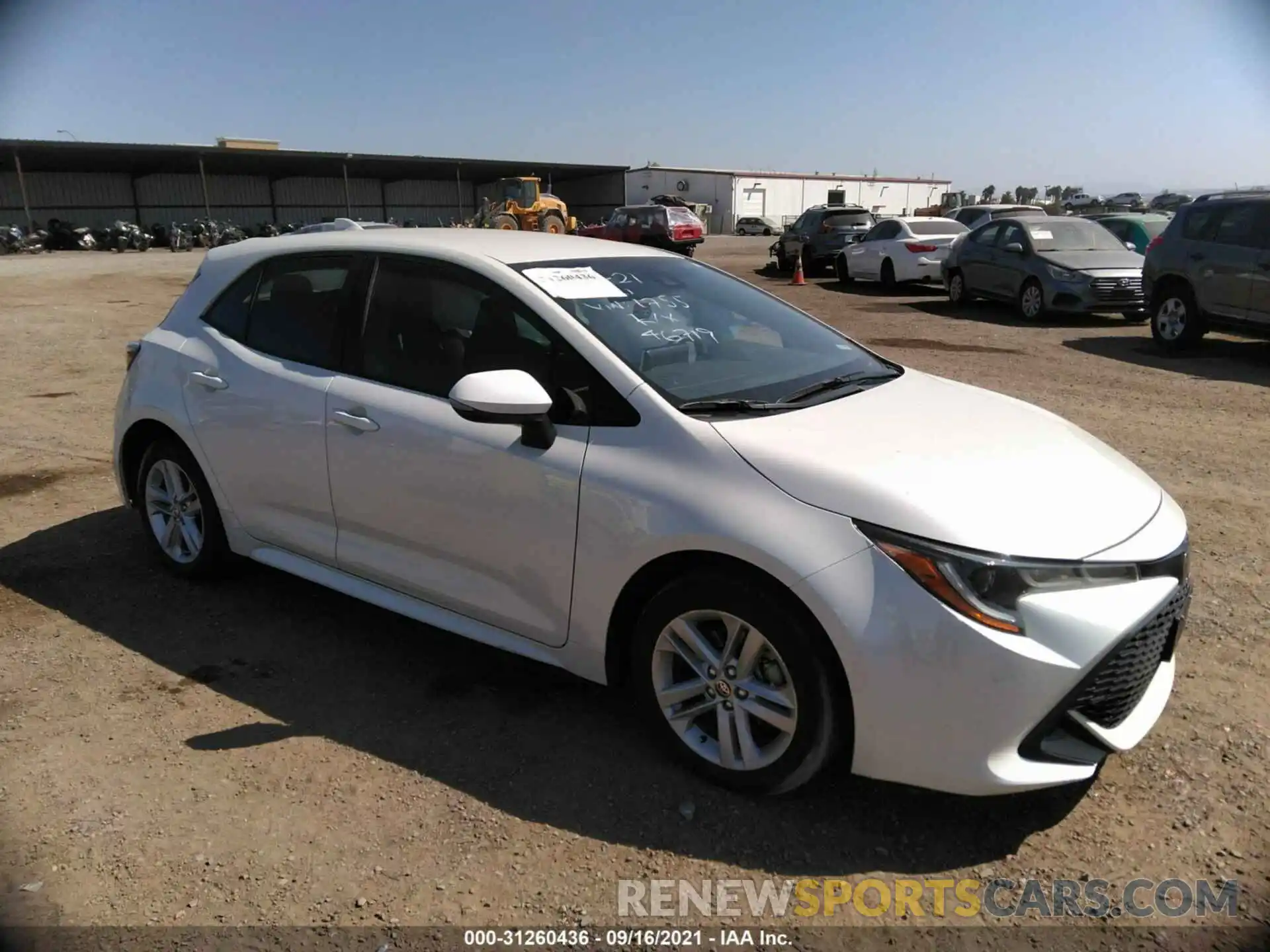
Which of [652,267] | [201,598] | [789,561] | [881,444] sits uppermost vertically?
[652,267]

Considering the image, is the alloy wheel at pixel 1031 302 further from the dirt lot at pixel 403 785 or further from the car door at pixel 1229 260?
the dirt lot at pixel 403 785

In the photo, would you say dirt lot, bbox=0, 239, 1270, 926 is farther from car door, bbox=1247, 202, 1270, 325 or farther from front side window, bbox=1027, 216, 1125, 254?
front side window, bbox=1027, 216, 1125, 254

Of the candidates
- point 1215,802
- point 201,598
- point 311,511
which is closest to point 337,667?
point 311,511

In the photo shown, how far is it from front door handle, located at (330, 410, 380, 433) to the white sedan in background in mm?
17208

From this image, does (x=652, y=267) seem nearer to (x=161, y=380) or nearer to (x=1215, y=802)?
(x=161, y=380)

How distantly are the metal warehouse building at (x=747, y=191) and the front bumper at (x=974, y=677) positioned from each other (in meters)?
67.2

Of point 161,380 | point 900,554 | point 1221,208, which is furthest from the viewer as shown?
point 1221,208

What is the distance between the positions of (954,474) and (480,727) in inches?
74.3

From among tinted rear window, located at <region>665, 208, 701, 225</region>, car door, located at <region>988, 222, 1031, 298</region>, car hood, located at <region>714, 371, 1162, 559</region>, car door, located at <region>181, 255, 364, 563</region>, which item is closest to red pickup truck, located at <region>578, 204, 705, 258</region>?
tinted rear window, located at <region>665, 208, 701, 225</region>

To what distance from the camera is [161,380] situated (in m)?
4.37

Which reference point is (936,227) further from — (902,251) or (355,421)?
(355,421)

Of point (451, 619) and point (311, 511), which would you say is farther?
point (311, 511)

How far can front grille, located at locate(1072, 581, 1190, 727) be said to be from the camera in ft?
8.32

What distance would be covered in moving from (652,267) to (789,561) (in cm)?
178
